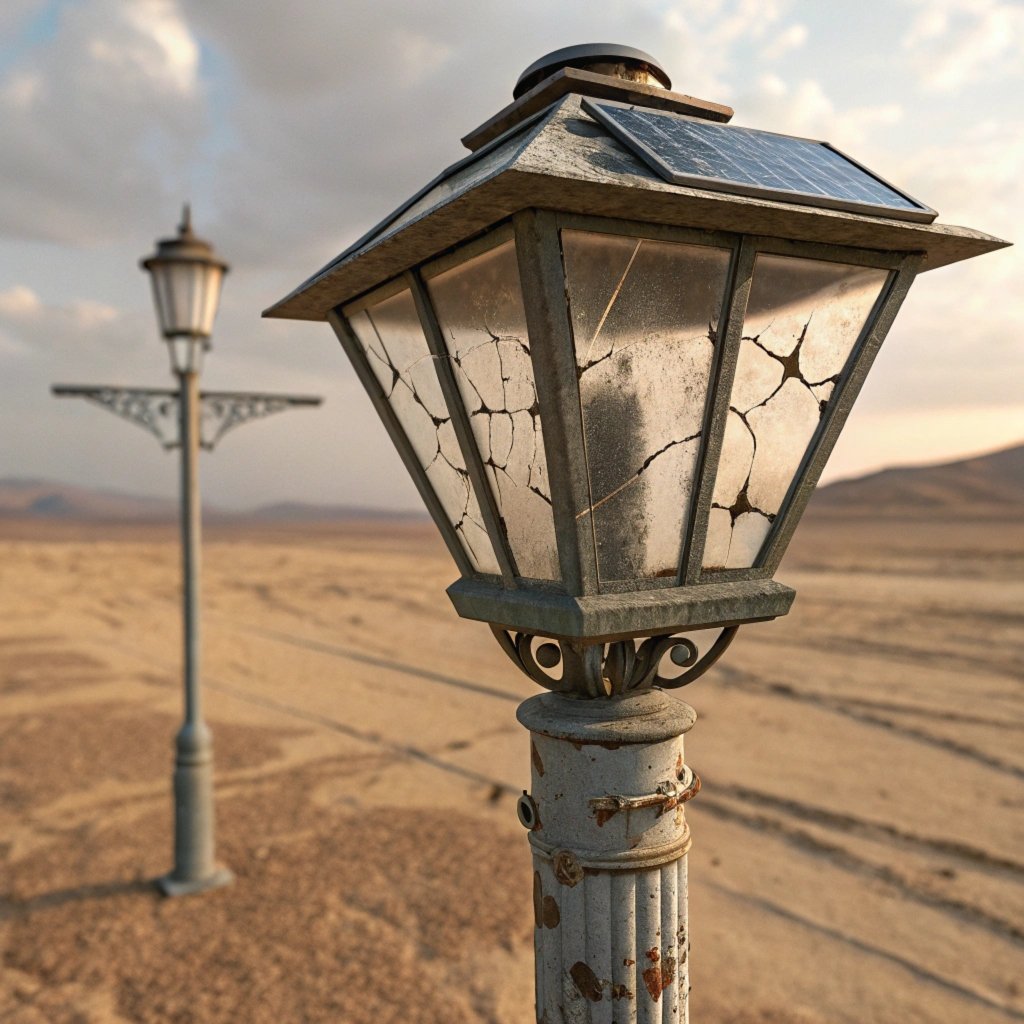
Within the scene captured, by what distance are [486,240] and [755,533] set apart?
720 mm

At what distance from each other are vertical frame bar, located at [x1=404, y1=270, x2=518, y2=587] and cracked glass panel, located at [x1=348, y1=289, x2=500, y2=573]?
5 cm

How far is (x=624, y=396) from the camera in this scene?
142 cm

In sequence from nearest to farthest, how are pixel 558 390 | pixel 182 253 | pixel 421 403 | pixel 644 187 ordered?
pixel 644 187 → pixel 558 390 → pixel 421 403 → pixel 182 253

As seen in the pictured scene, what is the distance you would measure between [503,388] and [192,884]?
5.63 metres

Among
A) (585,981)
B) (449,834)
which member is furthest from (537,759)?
(449,834)

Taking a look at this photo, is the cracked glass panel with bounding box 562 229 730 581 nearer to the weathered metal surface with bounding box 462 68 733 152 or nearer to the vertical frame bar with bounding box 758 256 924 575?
the vertical frame bar with bounding box 758 256 924 575

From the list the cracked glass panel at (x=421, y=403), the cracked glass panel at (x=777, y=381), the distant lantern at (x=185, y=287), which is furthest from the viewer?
the distant lantern at (x=185, y=287)

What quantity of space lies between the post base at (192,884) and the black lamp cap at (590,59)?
5.79 metres

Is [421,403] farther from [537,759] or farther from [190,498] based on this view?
[190,498]

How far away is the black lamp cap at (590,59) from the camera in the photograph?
1676mm

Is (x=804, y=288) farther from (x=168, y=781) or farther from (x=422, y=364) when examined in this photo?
(x=168, y=781)

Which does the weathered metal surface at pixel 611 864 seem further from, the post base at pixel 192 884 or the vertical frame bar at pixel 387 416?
the post base at pixel 192 884

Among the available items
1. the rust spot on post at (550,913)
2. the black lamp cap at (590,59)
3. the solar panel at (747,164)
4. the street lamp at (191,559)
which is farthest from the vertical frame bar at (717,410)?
the street lamp at (191,559)

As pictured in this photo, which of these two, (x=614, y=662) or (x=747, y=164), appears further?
(x=614, y=662)
